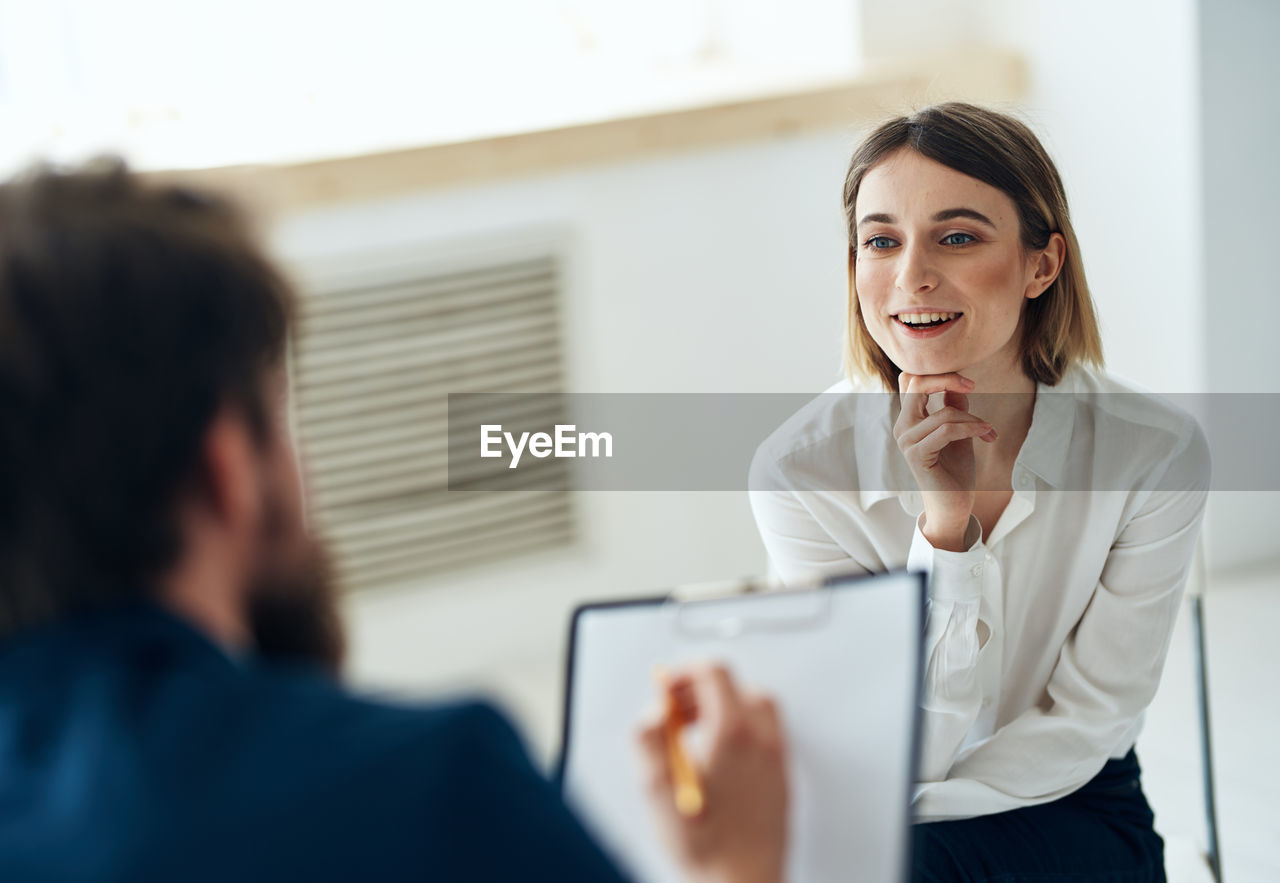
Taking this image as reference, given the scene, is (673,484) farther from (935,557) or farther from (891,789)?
(891,789)

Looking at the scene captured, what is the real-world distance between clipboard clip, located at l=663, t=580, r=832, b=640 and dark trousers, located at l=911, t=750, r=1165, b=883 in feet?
1.81

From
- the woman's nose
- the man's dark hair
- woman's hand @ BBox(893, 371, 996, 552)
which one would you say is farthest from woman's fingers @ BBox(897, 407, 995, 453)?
the man's dark hair

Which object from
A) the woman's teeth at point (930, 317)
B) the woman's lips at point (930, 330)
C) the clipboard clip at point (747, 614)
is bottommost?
the clipboard clip at point (747, 614)

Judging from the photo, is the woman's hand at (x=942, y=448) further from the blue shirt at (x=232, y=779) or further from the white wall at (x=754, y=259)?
the white wall at (x=754, y=259)

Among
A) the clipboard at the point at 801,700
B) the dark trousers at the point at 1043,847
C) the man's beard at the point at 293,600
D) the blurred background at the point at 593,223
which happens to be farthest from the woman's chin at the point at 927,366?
the blurred background at the point at 593,223

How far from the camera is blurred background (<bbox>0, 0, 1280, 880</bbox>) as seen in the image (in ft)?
7.45

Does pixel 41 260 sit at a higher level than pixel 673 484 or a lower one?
higher

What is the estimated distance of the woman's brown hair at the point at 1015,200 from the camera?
1214mm

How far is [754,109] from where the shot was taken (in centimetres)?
238

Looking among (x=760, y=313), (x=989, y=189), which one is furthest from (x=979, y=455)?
(x=760, y=313)

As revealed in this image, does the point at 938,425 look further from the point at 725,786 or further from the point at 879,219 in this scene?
the point at 725,786

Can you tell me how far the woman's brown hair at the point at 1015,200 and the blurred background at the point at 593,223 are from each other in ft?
3.29

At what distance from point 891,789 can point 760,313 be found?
72.4 inches

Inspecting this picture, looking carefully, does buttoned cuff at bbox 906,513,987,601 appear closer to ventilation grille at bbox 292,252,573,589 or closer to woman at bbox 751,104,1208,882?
woman at bbox 751,104,1208,882
